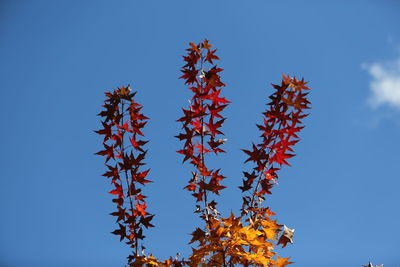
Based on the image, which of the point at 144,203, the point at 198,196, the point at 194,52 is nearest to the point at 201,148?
the point at 198,196

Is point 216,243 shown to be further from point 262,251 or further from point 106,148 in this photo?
point 106,148

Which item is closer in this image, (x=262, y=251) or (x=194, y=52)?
(x=262, y=251)

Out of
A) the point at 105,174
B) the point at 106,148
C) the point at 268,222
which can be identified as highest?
the point at 106,148

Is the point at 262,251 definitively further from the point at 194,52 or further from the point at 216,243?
the point at 194,52

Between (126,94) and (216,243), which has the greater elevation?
(126,94)

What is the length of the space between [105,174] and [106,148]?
346 millimetres

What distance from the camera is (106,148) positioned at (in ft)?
15.5

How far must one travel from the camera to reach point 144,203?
4.73 m

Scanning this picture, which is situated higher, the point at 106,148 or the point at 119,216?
the point at 106,148

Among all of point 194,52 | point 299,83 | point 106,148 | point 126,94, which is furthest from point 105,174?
point 299,83

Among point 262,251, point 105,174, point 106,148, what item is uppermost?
point 106,148

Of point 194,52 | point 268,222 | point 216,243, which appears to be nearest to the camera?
point 216,243

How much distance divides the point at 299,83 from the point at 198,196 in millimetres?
2070

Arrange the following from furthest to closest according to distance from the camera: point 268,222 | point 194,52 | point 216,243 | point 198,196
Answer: point 194,52 < point 198,196 < point 268,222 < point 216,243
